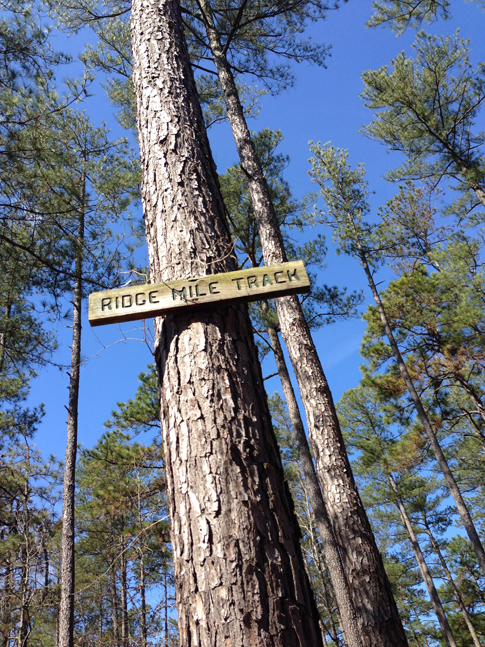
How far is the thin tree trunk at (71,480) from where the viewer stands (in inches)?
252

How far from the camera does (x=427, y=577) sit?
1386cm

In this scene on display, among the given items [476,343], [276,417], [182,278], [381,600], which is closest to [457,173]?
[476,343]

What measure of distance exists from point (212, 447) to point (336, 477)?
2.71 metres

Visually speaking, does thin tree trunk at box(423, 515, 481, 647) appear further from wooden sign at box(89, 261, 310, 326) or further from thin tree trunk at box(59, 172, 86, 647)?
wooden sign at box(89, 261, 310, 326)

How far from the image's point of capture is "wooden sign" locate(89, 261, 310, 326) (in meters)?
1.53

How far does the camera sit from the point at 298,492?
1515 centimetres

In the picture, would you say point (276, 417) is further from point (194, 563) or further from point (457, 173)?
point (194, 563)

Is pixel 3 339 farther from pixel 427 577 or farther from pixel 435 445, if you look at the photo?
pixel 427 577

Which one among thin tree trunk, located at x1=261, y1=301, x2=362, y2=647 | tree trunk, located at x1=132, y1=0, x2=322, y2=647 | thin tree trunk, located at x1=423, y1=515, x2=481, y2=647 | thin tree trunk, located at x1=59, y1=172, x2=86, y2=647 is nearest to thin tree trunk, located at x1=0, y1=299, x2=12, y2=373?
thin tree trunk, located at x1=59, y1=172, x2=86, y2=647

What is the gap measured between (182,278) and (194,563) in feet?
2.90

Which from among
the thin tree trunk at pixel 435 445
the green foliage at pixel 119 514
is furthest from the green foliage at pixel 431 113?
the green foliage at pixel 119 514

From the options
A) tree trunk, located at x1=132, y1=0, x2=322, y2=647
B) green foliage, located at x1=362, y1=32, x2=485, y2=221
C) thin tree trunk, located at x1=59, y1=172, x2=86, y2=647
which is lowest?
tree trunk, located at x1=132, y1=0, x2=322, y2=647

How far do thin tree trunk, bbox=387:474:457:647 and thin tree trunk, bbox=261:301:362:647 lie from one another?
8350mm

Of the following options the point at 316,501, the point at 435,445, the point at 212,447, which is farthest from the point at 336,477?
the point at 435,445
